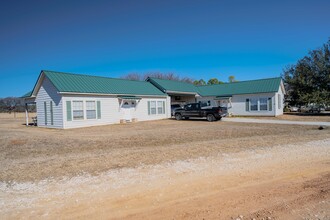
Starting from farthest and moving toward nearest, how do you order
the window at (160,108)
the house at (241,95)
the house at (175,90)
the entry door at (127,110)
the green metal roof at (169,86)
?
the house at (175,90), the green metal roof at (169,86), the house at (241,95), the window at (160,108), the entry door at (127,110)

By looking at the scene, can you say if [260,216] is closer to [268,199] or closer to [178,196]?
[268,199]

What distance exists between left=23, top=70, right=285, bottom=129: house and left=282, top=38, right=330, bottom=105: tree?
2742 mm

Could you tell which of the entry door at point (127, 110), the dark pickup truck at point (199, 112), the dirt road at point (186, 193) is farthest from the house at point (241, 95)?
the dirt road at point (186, 193)

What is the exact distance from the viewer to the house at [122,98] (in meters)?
17.3

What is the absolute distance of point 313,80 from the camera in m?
27.8

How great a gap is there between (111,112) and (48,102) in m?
5.30

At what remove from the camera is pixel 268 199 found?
367 centimetres

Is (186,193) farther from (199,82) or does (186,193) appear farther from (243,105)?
(199,82)

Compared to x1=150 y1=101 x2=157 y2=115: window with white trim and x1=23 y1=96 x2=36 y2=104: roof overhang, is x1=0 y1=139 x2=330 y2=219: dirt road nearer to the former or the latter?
x1=23 y1=96 x2=36 y2=104: roof overhang

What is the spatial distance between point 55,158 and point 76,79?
13490 mm

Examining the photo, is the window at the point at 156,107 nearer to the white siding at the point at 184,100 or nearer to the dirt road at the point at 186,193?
the white siding at the point at 184,100

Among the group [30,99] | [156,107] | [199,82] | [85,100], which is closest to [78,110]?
[85,100]

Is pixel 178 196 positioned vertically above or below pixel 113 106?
below

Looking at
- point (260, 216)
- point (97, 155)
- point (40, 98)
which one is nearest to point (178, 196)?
point (260, 216)
